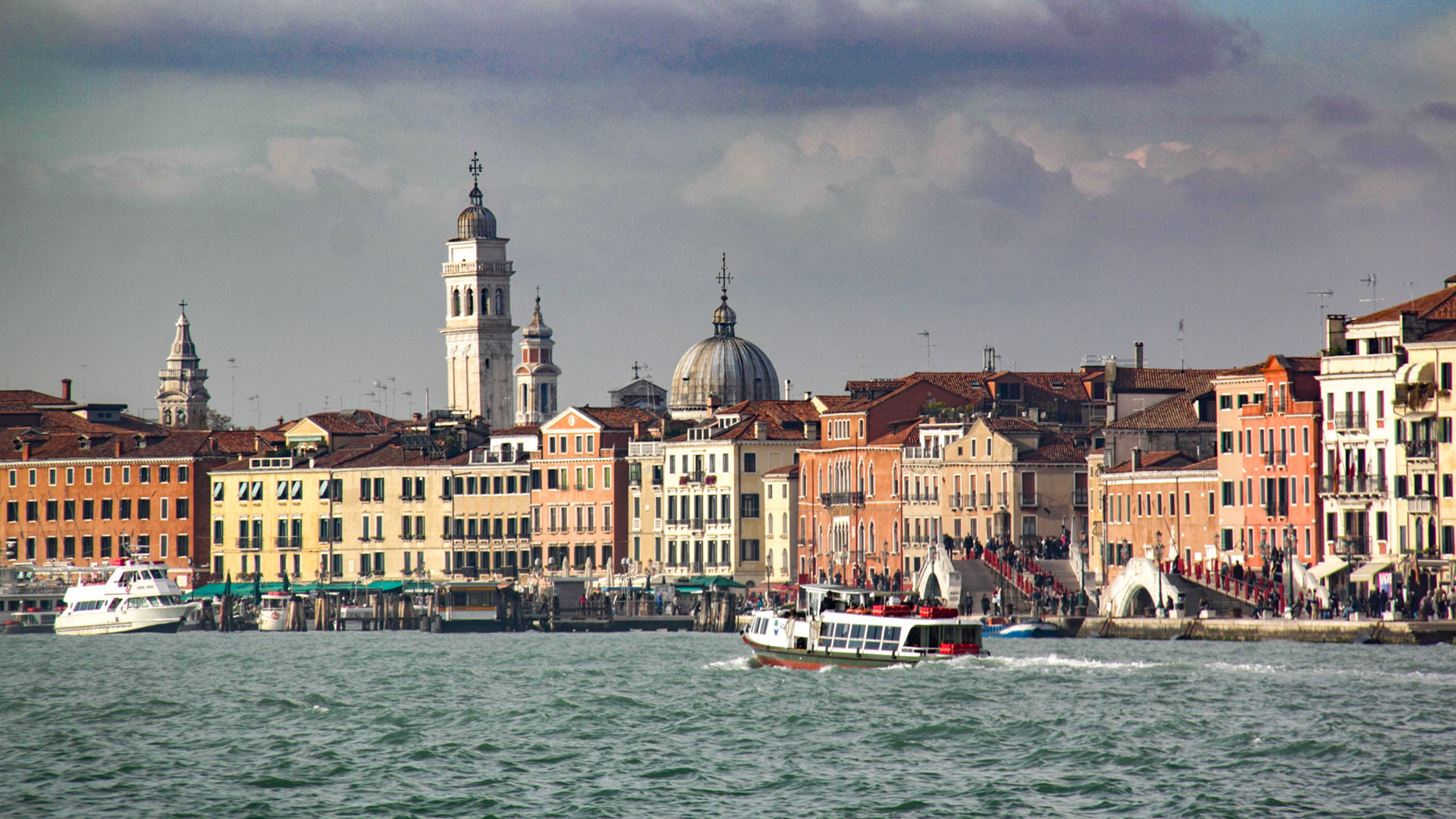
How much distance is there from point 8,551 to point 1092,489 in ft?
164

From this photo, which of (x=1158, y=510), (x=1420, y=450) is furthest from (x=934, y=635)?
(x=1158, y=510)

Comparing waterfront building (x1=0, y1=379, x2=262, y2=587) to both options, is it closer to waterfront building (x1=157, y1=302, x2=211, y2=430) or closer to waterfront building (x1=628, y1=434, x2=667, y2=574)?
waterfront building (x1=628, y1=434, x2=667, y2=574)

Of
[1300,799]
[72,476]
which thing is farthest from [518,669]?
[72,476]

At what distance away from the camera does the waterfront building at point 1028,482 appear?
84.3 m

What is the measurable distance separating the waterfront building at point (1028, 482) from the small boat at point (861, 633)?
26.7m

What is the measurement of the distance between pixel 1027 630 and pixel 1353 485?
913cm

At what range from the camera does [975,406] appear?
303ft

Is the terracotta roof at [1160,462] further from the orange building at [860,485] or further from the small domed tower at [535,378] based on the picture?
the small domed tower at [535,378]

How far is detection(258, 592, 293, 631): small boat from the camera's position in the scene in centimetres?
9669

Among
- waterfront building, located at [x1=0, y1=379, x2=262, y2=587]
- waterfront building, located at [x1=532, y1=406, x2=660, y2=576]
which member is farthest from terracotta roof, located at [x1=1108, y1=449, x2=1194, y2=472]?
waterfront building, located at [x1=0, y1=379, x2=262, y2=587]

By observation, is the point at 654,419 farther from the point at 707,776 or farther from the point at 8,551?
the point at 707,776

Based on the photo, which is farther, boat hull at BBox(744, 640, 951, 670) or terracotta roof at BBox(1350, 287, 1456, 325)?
terracotta roof at BBox(1350, 287, 1456, 325)

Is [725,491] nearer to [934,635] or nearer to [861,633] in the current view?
[861,633]

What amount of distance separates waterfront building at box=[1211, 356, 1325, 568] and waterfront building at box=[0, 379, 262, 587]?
162 feet
